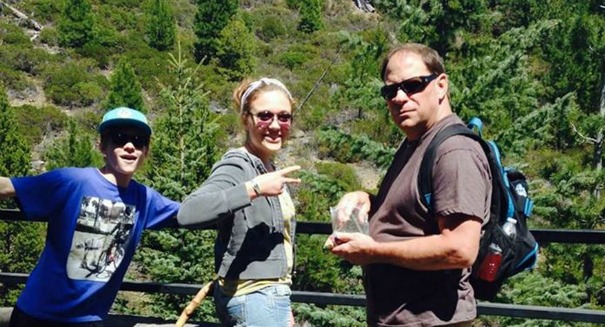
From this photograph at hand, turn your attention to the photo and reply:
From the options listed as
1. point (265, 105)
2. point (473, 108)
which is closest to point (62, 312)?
point (265, 105)

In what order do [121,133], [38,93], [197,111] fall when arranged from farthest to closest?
[38,93] → [197,111] → [121,133]

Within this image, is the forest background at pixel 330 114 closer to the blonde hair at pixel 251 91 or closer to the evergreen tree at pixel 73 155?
the evergreen tree at pixel 73 155

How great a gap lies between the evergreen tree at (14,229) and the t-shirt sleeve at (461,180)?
66.4 ft

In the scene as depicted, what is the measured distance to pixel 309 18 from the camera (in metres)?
64.6

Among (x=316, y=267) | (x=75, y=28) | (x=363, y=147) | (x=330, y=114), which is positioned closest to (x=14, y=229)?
(x=316, y=267)

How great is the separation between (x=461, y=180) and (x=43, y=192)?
1510 millimetres

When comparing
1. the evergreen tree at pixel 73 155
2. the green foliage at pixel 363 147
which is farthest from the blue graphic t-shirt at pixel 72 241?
the evergreen tree at pixel 73 155

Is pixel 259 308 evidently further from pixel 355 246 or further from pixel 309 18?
pixel 309 18

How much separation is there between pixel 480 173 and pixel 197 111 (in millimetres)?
13704

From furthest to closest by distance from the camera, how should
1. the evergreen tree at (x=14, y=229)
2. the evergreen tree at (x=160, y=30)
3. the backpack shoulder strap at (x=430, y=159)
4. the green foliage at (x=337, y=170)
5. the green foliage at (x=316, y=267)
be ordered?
1. the evergreen tree at (x=160, y=30)
2. the green foliage at (x=337, y=170)
3. the evergreen tree at (x=14, y=229)
4. the green foliage at (x=316, y=267)
5. the backpack shoulder strap at (x=430, y=159)

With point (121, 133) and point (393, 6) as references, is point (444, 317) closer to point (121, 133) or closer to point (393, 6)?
point (121, 133)

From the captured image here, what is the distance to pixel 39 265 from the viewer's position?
2707 mm

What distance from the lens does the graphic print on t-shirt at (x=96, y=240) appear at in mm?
2650

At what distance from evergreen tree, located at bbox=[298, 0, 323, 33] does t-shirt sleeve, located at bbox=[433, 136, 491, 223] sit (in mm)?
63546
